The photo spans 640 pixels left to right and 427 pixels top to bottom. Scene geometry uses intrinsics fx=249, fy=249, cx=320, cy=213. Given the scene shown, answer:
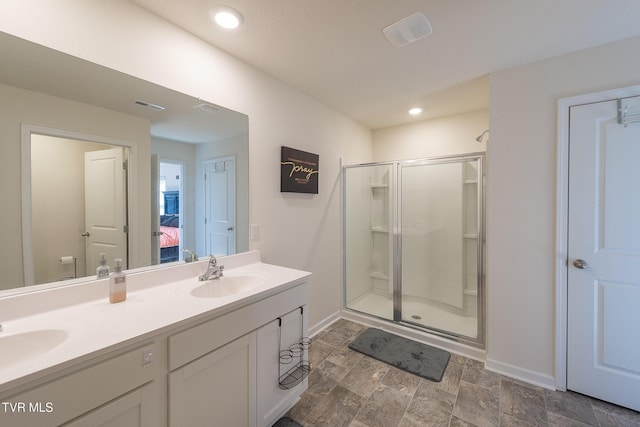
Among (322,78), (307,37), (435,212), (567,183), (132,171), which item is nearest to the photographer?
(132,171)

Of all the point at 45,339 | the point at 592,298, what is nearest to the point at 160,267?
the point at 45,339

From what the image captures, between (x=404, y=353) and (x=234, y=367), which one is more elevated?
(x=234, y=367)

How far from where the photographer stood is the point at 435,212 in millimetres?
2811

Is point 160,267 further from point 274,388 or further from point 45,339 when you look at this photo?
point 274,388

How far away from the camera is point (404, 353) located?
7.42ft

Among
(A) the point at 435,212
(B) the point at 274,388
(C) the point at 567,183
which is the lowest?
(B) the point at 274,388

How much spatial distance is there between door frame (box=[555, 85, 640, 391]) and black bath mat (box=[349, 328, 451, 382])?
77cm

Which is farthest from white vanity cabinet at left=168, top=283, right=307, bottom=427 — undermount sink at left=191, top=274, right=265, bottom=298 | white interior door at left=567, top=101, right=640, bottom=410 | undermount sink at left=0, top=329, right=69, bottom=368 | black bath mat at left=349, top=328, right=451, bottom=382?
white interior door at left=567, top=101, right=640, bottom=410

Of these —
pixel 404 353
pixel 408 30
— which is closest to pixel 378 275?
pixel 404 353

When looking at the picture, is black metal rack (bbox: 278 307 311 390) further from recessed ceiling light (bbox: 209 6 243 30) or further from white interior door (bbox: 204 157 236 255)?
recessed ceiling light (bbox: 209 6 243 30)

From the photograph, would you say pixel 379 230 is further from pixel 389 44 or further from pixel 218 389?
pixel 218 389

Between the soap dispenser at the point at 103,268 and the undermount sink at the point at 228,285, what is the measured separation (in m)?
0.44

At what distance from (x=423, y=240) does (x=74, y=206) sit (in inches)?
116

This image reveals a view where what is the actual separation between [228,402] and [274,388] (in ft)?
1.09
